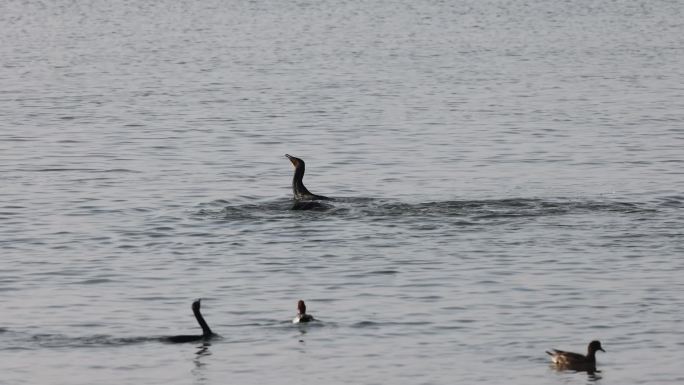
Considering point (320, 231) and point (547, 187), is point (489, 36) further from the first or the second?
point (320, 231)

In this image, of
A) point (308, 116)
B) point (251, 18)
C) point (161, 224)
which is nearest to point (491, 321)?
point (161, 224)

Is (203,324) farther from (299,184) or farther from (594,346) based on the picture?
(299,184)

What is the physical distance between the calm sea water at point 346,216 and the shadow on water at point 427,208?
0.08 metres

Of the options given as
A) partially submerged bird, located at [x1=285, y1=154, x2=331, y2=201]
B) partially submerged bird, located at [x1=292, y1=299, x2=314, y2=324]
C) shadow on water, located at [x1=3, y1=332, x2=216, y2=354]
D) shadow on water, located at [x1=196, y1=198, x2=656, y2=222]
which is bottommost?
shadow on water, located at [x1=3, y1=332, x2=216, y2=354]

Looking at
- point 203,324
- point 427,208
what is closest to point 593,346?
point 203,324

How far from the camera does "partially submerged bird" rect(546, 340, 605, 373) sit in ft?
64.6

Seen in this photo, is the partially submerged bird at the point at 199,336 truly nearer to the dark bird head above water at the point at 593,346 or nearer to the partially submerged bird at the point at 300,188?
the dark bird head above water at the point at 593,346

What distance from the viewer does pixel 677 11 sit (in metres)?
86.5

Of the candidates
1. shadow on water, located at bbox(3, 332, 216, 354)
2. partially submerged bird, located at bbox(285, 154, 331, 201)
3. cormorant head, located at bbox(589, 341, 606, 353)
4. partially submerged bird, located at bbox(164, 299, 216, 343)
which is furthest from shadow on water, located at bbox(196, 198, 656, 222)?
cormorant head, located at bbox(589, 341, 606, 353)

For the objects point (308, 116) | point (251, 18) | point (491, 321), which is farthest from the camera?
point (251, 18)

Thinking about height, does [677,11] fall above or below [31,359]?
above

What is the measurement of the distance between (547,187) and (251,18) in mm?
53850

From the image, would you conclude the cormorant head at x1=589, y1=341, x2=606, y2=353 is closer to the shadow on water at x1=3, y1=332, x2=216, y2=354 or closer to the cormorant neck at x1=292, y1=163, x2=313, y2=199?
the shadow on water at x1=3, y1=332, x2=216, y2=354

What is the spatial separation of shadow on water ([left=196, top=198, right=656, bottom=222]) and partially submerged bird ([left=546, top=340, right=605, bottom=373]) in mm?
9943
